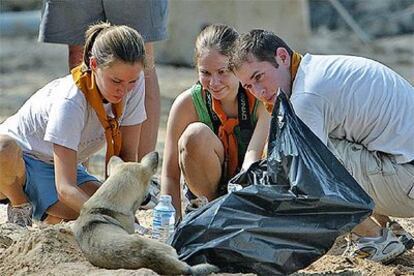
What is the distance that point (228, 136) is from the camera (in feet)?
18.9

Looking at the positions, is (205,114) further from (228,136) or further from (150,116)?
(150,116)

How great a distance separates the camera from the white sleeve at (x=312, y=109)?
16.3 ft

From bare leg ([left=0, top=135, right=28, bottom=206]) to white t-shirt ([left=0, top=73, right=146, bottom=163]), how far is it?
8 centimetres

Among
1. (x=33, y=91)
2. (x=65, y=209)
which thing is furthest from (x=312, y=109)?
(x=33, y=91)

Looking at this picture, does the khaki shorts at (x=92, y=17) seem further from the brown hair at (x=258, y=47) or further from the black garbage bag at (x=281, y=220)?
the black garbage bag at (x=281, y=220)

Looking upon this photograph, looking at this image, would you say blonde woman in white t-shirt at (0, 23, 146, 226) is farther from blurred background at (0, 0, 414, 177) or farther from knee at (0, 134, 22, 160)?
blurred background at (0, 0, 414, 177)

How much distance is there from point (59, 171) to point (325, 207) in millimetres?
1401

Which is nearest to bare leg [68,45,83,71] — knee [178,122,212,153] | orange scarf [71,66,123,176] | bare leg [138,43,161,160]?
bare leg [138,43,161,160]

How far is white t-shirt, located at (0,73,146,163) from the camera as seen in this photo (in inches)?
217

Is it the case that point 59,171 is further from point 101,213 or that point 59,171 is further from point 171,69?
point 171,69

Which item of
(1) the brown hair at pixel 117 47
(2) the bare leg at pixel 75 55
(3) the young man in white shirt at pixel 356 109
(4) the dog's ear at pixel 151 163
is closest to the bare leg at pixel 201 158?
(1) the brown hair at pixel 117 47

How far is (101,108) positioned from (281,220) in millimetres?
1274

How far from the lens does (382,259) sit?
5.34m

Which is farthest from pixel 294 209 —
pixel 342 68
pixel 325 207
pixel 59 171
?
pixel 59 171
